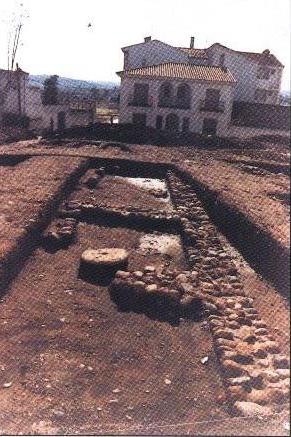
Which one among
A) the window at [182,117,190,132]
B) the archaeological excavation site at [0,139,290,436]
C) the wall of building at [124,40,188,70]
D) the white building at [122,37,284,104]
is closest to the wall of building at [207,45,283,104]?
the white building at [122,37,284,104]

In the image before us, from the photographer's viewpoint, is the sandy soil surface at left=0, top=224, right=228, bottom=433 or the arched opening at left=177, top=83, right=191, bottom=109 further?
the arched opening at left=177, top=83, right=191, bottom=109

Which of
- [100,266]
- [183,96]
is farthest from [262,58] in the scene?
[100,266]

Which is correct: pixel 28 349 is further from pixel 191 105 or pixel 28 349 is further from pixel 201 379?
pixel 191 105

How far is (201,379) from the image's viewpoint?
656cm

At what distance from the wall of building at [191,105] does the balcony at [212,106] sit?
0.21 meters

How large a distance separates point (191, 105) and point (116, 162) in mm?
15288

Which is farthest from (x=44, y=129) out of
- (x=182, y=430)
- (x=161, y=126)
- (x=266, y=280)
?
(x=182, y=430)

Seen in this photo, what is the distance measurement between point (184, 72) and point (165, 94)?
2076 mm

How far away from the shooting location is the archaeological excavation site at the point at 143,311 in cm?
573

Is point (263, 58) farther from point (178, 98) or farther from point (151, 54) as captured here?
point (178, 98)

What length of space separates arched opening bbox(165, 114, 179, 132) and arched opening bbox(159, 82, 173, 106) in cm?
95

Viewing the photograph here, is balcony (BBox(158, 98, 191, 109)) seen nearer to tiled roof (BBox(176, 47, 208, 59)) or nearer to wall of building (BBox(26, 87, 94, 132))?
wall of building (BBox(26, 87, 94, 132))

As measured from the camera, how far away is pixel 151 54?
3838 cm

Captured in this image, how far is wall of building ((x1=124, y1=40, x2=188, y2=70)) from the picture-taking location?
38250 millimetres
